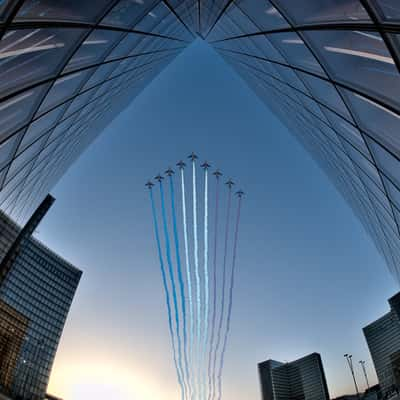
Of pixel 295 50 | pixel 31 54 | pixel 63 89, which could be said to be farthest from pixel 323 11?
pixel 63 89

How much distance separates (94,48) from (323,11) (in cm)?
751

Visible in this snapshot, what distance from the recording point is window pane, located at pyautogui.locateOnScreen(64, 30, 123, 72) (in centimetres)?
925

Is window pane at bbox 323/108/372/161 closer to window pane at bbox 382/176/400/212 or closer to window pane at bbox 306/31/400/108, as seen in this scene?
window pane at bbox 382/176/400/212

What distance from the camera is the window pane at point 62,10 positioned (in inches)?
215

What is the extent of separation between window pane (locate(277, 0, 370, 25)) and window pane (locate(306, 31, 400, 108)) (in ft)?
1.13

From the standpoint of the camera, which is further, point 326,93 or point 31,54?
point 326,93

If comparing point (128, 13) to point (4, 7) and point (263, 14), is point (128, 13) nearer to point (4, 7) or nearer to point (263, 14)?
point (263, 14)

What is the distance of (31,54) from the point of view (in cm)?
682

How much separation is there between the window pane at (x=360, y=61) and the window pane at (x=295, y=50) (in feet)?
3.40

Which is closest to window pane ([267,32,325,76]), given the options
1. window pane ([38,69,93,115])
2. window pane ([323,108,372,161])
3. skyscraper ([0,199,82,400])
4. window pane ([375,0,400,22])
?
window pane ([323,108,372,161])

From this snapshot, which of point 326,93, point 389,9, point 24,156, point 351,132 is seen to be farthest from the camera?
point 24,156

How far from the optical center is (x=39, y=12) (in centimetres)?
585

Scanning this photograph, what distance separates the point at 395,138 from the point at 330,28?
10.4 feet

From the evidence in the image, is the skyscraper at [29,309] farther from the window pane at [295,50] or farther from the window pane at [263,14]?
the window pane at [295,50]
